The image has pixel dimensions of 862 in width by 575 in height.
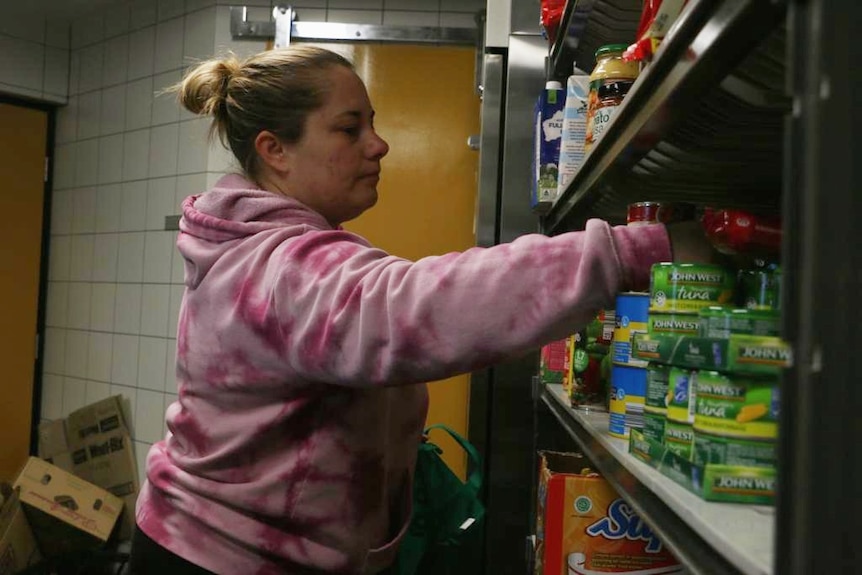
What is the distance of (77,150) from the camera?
448 centimetres

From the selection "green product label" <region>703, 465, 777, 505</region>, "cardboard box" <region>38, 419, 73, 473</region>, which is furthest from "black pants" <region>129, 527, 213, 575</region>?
"cardboard box" <region>38, 419, 73, 473</region>

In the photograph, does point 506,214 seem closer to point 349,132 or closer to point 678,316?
point 349,132

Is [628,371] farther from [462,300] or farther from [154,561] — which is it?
[154,561]

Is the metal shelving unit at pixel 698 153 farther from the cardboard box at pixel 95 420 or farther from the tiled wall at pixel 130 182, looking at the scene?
the cardboard box at pixel 95 420

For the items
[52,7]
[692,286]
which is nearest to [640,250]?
[692,286]

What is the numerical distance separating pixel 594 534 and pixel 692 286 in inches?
23.4

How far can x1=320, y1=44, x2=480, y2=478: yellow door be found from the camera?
3.57 meters

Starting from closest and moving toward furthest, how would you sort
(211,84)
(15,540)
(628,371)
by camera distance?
(628,371) < (211,84) < (15,540)

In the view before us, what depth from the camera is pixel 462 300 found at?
82 centimetres

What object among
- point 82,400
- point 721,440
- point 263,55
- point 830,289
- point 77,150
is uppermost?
point 77,150

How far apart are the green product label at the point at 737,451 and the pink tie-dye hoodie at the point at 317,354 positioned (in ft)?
0.66

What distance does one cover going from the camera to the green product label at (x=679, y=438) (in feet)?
2.30

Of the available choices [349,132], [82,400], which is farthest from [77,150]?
[349,132]

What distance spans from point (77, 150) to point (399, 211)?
215cm
